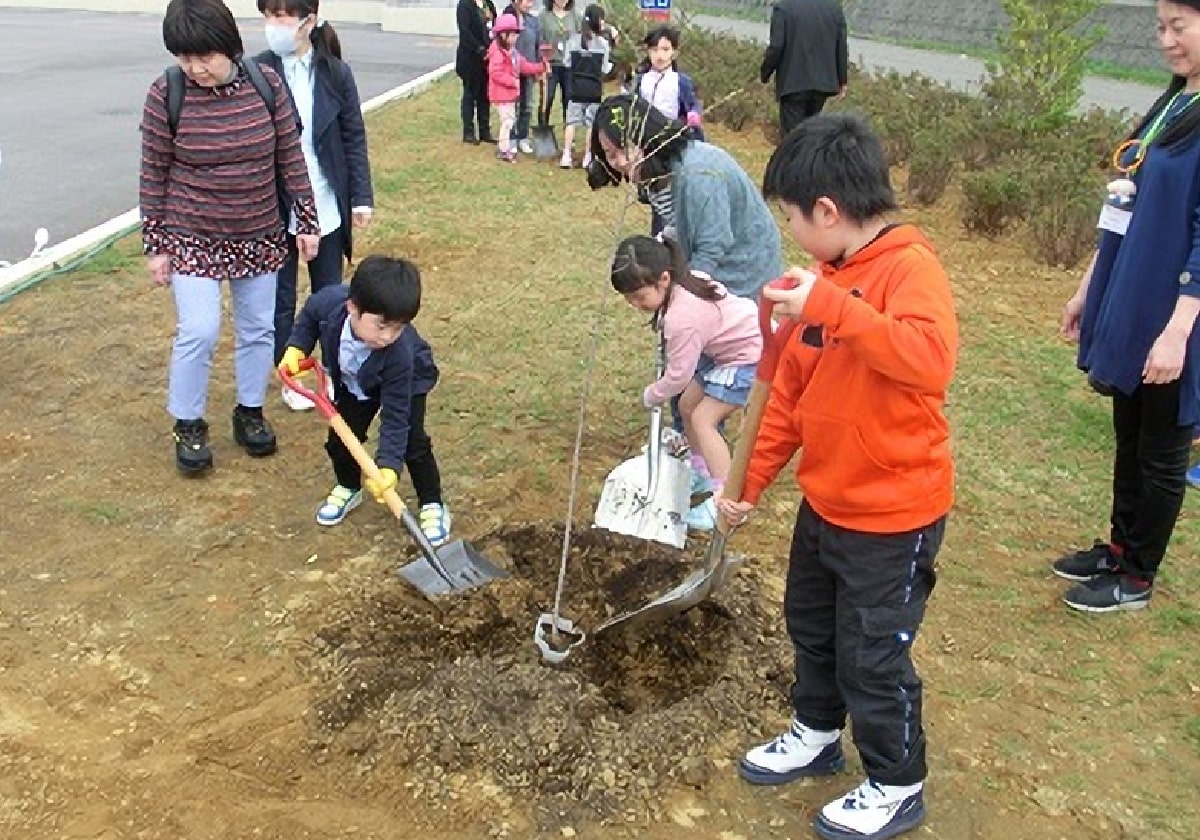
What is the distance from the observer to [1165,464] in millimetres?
3312

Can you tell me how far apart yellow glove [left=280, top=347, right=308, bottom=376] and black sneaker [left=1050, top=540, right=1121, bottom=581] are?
2.44m

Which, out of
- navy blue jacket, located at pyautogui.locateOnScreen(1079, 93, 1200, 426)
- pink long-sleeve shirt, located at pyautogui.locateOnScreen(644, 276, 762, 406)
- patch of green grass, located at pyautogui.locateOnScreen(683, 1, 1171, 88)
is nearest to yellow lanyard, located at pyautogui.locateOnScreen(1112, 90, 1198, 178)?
navy blue jacket, located at pyautogui.locateOnScreen(1079, 93, 1200, 426)

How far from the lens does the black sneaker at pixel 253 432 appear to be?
14.1 ft

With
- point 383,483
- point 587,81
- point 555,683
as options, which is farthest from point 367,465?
point 587,81

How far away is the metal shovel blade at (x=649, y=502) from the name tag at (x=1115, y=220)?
142cm

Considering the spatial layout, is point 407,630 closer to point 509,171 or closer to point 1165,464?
point 1165,464

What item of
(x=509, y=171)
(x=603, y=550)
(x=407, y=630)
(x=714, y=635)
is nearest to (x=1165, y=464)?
(x=714, y=635)

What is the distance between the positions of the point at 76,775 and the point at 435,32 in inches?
1026

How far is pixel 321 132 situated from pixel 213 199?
1.88ft

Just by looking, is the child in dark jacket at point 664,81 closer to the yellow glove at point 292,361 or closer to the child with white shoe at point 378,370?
the child with white shoe at point 378,370

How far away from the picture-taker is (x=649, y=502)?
3.69m

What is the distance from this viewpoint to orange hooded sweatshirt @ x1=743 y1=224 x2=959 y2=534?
2.06 meters

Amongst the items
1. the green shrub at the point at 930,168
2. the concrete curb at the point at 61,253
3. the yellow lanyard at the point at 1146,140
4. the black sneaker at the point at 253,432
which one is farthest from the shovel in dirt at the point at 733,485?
the green shrub at the point at 930,168

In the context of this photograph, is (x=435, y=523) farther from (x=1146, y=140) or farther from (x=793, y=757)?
(x=1146, y=140)
